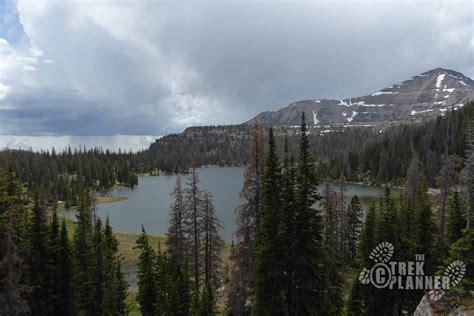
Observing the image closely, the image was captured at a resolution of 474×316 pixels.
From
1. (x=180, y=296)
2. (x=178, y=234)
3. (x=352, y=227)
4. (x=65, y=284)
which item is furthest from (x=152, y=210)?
(x=180, y=296)

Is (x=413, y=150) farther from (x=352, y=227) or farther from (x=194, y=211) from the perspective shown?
(x=194, y=211)

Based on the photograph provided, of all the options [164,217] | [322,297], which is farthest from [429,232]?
[164,217]

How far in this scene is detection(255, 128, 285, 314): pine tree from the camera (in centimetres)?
1750

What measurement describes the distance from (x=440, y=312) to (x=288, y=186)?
324 inches

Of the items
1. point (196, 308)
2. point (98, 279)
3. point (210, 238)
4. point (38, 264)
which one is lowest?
point (196, 308)

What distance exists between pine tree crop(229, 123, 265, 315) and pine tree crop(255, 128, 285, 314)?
3.01 m

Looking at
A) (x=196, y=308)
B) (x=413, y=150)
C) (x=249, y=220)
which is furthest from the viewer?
(x=413, y=150)

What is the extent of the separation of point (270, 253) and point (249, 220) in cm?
453

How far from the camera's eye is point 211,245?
3766 cm

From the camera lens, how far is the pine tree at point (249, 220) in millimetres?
21422

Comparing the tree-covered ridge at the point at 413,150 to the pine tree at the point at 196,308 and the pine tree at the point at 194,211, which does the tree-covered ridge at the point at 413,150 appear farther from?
the pine tree at the point at 196,308

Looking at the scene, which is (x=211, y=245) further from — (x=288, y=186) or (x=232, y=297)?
(x=288, y=186)

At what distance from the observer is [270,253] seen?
17719 mm

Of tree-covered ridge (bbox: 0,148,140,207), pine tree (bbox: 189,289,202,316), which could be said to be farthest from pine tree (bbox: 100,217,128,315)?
tree-covered ridge (bbox: 0,148,140,207)
